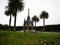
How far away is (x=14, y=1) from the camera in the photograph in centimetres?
4881

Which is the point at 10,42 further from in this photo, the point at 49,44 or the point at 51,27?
the point at 51,27

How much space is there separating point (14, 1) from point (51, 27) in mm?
20948

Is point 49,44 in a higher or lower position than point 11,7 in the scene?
lower

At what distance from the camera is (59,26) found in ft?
189

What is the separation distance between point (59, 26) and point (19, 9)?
20506mm

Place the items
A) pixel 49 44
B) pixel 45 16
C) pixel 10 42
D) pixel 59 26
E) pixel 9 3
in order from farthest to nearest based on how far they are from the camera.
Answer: pixel 45 16 → pixel 59 26 → pixel 9 3 → pixel 49 44 → pixel 10 42

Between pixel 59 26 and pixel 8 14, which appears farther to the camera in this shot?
pixel 59 26

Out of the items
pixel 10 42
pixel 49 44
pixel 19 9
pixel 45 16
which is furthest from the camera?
pixel 45 16

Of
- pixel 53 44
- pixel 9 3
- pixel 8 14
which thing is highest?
pixel 9 3

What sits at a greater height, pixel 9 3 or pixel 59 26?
pixel 9 3

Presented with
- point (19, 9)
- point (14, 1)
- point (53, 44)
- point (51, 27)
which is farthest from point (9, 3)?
point (53, 44)

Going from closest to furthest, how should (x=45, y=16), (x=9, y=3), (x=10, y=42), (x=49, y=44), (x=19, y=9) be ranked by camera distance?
(x=10, y=42) → (x=49, y=44) → (x=19, y=9) → (x=9, y=3) → (x=45, y=16)

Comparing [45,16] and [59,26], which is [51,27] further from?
[45,16]

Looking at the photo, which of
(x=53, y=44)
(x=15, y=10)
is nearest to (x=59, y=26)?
(x=15, y=10)
